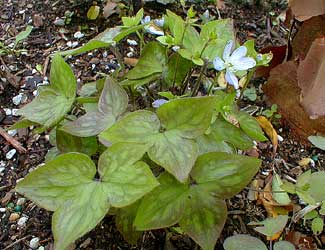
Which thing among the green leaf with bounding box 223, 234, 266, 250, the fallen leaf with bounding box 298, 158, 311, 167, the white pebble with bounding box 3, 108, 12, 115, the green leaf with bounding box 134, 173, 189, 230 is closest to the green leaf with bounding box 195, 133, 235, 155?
the green leaf with bounding box 134, 173, 189, 230

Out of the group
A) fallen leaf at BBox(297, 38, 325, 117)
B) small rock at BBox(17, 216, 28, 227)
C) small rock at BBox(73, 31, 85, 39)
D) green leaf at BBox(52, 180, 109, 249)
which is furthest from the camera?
small rock at BBox(73, 31, 85, 39)

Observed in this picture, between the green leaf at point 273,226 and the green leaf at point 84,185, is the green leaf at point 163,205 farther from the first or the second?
the green leaf at point 273,226

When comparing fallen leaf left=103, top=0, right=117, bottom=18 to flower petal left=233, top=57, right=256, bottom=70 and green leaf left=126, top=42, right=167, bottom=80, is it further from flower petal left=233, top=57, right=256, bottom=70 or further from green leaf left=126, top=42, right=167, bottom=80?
flower petal left=233, top=57, right=256, bottom=70

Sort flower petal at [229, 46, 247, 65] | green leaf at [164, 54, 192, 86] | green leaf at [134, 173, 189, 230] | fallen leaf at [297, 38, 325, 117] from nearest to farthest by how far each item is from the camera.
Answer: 1. green leaf at [134, 173, 189, 230]
2. flower petal at [229, 46, 247, 65]
3. green leaf at [164, 54, 192, 86]
4. fallen leaf at [297, 38, 325, 117]

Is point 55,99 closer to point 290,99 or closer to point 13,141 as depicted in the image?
point 13,141

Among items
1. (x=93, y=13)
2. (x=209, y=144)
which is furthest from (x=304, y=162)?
(x=93, y=13)

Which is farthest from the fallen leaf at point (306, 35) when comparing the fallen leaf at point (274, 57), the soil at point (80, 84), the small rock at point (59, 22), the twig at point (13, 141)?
the twig at point (13, 141)

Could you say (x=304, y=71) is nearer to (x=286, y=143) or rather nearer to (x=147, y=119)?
(x=286, y=143)
